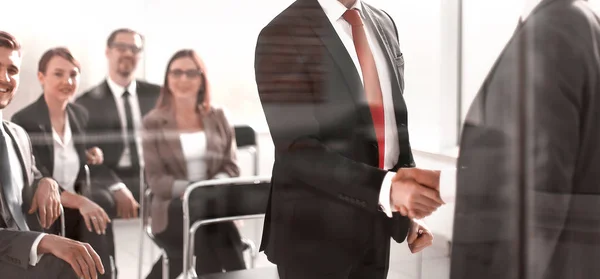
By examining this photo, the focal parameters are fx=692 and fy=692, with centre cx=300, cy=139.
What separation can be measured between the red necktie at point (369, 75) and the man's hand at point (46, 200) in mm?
522

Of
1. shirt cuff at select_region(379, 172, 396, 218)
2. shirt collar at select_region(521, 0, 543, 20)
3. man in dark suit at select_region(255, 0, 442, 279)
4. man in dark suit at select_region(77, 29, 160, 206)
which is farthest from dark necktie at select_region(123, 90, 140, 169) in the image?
shirt collar at select_region(521, 0, 543, 20)

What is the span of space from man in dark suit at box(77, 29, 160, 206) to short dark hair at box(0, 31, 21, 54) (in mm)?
114

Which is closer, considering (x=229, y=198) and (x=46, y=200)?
(x=46, y=200)

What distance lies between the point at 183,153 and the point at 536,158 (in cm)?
68

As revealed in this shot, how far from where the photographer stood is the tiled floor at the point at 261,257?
3.42 ft

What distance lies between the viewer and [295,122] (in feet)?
3.70

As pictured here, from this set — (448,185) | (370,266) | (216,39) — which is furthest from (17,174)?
(448,185)

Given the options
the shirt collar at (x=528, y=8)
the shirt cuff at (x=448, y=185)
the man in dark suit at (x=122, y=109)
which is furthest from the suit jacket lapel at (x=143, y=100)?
the shirt collar at (x=528, y=8)

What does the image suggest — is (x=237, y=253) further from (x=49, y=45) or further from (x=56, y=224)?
(x=49, y=45)

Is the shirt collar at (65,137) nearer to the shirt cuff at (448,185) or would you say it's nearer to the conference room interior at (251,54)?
the conference room interior at (251,54)

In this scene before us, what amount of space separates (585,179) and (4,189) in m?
1.03

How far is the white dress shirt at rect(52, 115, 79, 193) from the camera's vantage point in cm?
100

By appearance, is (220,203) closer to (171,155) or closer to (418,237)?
(171,155)

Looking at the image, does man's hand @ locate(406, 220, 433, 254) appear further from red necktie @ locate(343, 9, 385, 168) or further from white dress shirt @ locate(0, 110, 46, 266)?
white dress shirt @ locate(0, 110, 46, 266)
